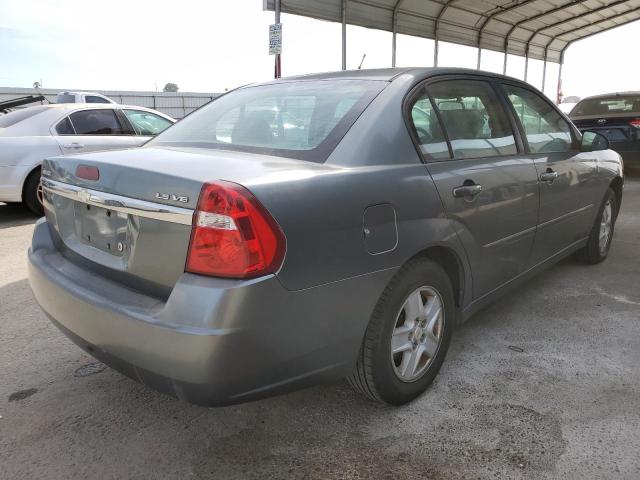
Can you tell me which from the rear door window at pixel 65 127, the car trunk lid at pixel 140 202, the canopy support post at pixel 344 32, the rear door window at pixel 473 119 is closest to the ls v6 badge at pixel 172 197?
the car trunk lid at pixel 140 202

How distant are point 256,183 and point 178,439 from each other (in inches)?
46.5

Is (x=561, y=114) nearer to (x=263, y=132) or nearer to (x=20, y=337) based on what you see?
(x=263, y=132)

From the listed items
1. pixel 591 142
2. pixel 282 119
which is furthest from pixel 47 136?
pixel 591 142

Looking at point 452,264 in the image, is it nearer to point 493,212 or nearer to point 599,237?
→ point 493,212

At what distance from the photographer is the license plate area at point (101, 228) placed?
1996 mm

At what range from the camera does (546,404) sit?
7.97ft

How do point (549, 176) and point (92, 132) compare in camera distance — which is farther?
point (92, 132)

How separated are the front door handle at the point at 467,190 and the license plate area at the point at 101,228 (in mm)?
1492

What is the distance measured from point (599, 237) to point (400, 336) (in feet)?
9.70

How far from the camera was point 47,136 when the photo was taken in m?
6.65

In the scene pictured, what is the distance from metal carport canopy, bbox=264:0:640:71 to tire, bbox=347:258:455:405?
9538mm

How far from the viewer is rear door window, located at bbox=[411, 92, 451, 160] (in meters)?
2.46

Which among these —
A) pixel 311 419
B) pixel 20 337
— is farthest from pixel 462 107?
pixel 20 337

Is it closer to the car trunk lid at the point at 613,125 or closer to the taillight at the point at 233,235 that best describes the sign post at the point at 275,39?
the car trunk lid at the point at 613,125
